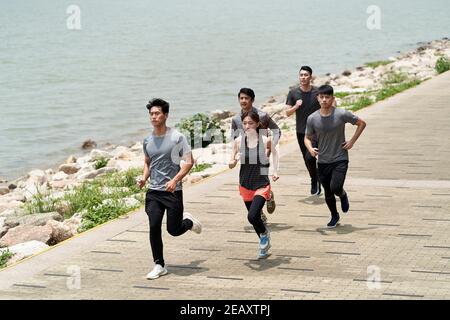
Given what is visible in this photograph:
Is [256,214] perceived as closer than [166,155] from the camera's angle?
No

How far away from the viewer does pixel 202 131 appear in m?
22.6

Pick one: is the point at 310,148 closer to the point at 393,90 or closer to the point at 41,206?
the point at 41,206

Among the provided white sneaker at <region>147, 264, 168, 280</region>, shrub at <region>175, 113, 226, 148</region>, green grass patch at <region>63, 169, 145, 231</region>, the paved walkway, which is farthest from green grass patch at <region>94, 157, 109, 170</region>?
white sneaker at <region>147, 264, 168, 280</region>

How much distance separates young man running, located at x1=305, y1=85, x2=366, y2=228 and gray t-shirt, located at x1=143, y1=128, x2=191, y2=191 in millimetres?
2234

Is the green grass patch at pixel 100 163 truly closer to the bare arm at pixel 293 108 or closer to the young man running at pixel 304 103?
the young man running at pixel 304 103

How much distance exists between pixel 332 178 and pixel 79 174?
34.6 feet

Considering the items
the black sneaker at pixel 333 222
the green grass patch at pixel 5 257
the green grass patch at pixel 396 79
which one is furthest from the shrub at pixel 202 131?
the green grass patch at pixel 5 257

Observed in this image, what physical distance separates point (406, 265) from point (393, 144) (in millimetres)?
7854

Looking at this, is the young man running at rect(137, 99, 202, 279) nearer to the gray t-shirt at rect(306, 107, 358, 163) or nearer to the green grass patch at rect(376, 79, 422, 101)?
the gray t-shirt at rect(306, 107, 358, 163)

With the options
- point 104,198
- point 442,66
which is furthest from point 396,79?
point 104,198

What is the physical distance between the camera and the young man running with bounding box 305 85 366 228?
11633 mm

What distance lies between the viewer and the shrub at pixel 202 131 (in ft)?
73.5

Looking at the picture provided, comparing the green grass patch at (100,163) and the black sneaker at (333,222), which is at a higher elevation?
the black sneaker at (333,222)

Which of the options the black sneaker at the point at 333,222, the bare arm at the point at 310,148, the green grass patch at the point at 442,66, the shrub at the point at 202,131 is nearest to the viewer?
the bare arm at the point at 310,148
